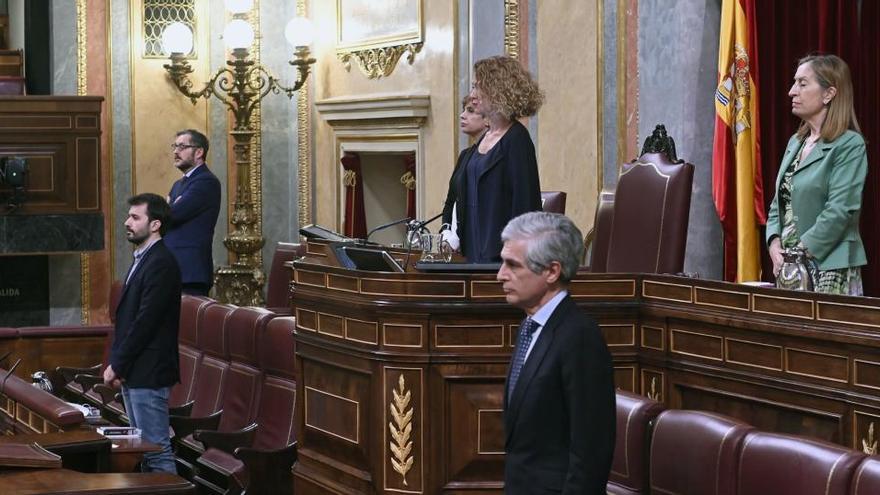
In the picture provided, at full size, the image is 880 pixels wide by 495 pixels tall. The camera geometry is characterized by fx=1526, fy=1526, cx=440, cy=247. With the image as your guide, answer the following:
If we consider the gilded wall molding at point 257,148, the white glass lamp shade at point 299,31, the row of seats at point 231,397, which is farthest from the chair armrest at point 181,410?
the gilded wall molding at point 257,148

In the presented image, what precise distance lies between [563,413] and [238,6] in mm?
7539

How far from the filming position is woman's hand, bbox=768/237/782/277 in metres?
4.22

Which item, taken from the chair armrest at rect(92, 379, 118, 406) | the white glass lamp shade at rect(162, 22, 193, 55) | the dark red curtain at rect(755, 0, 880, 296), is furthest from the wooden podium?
the white glass lamp shade at rect(162, 22, 193, 55)

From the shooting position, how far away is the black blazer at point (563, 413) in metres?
2.76

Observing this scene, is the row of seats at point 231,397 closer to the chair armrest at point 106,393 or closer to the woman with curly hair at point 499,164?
the chair armrest at point 106,393

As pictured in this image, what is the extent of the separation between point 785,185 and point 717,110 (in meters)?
1.69

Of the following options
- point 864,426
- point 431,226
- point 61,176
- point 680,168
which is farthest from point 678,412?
point 61,176

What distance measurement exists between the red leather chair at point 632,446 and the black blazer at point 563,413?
39cm

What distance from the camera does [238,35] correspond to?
9.57 m

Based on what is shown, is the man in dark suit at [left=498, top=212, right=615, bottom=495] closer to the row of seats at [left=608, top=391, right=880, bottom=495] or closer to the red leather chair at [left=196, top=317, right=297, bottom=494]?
the row of seats at [left=608, top=391, right=880, bottom=495]

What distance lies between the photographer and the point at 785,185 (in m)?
4.50

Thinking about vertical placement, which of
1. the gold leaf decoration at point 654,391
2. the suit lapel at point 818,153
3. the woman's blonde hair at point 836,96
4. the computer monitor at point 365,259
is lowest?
the gold leaf decoration at point 654,391

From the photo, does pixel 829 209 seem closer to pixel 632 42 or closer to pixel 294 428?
pixel 294 428

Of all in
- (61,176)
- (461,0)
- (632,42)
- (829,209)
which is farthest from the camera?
(61,176)
